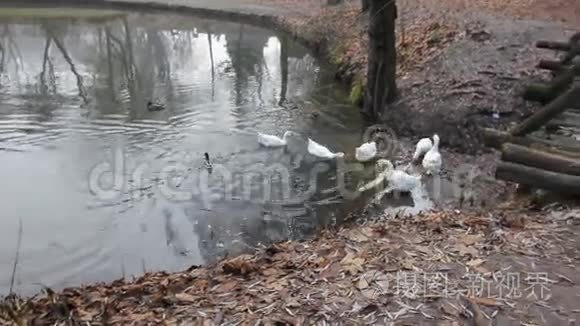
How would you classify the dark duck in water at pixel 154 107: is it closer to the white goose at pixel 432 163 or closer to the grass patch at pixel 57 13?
the white goose at pixel 432 163

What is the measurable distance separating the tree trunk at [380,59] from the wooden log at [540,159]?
4754mm

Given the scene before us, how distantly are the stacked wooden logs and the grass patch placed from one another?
2053cm

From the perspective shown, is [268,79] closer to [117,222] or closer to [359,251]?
[117,222]

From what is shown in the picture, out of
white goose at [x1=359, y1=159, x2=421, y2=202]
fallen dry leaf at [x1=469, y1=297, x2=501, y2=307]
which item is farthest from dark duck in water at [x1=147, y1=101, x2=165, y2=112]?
fallen dry leaf at [x1=469, y1=297, x2=501, y2=307]

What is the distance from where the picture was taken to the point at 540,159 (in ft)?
19.9

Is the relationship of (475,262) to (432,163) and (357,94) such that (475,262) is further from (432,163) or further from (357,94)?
(357,94)

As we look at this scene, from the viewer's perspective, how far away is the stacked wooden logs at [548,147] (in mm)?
→ 5805

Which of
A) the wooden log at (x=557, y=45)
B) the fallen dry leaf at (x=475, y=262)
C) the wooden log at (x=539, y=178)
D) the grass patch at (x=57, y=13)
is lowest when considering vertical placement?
the fallen dry leaf at (x=475, y=262)

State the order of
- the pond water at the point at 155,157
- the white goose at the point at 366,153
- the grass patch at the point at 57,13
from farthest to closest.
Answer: the grass patch at the point at 57,13, the white goose at the point at 366,153, the pond water at the point at 155,157

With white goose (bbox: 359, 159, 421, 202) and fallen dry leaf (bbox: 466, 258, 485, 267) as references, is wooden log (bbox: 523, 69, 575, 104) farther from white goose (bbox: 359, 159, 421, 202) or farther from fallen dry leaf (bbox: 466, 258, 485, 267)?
fallen dry leaf (bbox: 466, 258, 485, 267)

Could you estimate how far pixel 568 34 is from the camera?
1305cm

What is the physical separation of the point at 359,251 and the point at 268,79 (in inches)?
439

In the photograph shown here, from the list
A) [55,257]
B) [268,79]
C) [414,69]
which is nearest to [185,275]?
[55,257]

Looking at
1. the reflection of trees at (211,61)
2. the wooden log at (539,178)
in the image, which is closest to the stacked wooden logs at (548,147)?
the wooden log at (539,178)
